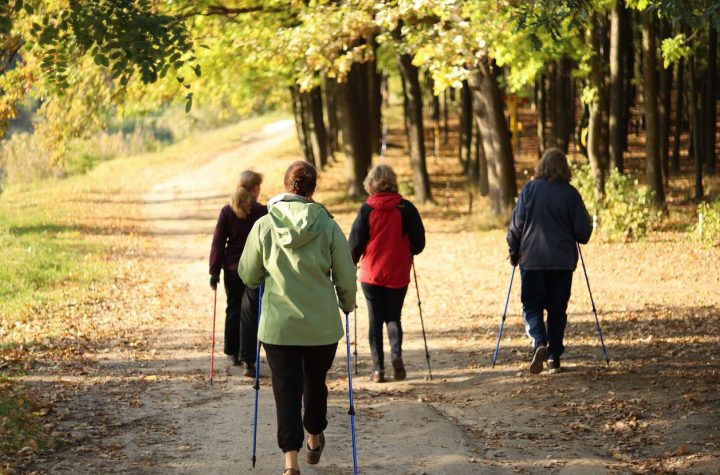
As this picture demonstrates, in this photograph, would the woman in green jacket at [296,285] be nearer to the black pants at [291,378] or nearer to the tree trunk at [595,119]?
the black pants at [291,378]

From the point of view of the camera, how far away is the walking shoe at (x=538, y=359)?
32.2 ft

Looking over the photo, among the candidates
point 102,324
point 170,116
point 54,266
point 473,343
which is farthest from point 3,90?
point 170,116

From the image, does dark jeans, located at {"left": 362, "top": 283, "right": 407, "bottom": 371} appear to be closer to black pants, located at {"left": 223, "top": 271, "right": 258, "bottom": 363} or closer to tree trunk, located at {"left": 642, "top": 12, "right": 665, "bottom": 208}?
black pants, located at {"left": 223, "top": 271, "right": 258, "bottom": 363}

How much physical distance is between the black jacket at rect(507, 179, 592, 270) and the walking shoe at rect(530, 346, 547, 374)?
77 cm

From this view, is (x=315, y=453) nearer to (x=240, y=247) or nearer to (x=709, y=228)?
(x=240, y=247)

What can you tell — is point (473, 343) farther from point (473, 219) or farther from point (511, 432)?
point (473, 219)

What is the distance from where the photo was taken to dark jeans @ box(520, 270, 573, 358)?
32.2ft

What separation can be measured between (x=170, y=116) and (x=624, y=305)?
5942 cm

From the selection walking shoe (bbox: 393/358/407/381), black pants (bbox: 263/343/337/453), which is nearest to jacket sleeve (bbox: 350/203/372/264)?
walking shoe (bbox: 393/358/407/381)

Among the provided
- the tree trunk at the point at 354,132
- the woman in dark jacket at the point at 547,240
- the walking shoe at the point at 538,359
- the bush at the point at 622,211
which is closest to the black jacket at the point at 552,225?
the woman in dark jacket at the point at 547,240

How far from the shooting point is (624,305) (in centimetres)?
1402

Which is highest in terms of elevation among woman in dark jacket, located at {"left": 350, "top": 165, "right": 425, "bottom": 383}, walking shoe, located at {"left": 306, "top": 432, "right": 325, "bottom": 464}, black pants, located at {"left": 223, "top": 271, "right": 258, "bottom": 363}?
woman in dark jacket, located at {"left": 350, "top": 165, "right": 425, "bottom": 383}

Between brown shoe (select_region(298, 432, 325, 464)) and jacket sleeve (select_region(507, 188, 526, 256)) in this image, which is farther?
jacket sleeve (select_region(507, 188, 526, 256))

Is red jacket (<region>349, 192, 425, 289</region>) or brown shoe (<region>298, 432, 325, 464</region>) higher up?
red jacket (<region>349, 192, 425, 289</region>)
